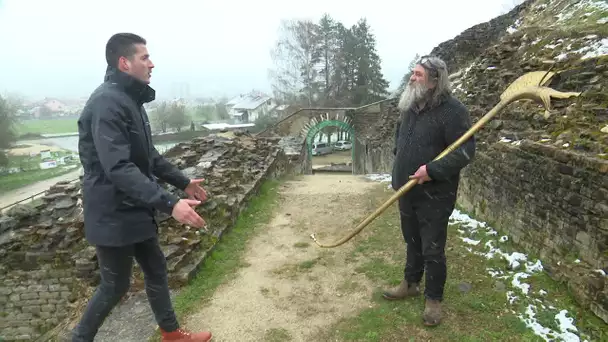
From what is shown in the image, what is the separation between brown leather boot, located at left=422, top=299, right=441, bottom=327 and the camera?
10.1ft

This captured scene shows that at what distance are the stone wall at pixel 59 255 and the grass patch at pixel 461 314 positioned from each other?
2.06 meters

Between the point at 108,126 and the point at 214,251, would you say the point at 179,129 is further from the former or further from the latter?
the point at 108,126

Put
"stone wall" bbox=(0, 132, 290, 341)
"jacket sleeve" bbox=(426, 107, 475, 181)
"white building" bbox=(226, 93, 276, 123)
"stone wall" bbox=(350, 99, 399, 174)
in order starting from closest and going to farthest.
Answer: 1. "jacket sleeve" bbox=(426, 107, 475, 181)
2. "stone wall" bbox=(0, 132, 290, 341)
3. "stone wall" bbox=(350, 99, 399, 174)
4. "white building" bbox=(226, 93, 276, 123)

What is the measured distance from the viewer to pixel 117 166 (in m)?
2.17

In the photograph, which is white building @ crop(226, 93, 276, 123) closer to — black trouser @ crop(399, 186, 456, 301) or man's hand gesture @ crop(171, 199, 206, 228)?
black trouser @ crop(399, 186, 456, 301)

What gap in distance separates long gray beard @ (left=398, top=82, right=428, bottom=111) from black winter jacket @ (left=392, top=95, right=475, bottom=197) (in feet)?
0.23

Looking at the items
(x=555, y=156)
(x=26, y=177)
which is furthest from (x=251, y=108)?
(x=555, y=156)

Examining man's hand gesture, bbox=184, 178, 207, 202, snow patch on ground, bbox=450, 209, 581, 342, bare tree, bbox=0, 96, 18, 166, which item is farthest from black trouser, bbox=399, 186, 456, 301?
bare tree, bbox=0, 96, 18, 166

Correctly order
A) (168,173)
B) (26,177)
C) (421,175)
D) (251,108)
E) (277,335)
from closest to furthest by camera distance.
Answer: (421,175) → (168,173) → (277,335) → (26,177) → (251,108)

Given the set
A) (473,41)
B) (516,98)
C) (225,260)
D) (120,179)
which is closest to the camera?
(120,179)

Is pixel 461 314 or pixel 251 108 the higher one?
pixel 251 108

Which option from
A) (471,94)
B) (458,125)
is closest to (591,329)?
(458,125)

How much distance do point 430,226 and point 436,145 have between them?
0.64 m

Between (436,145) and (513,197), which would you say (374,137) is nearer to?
(513,197)
